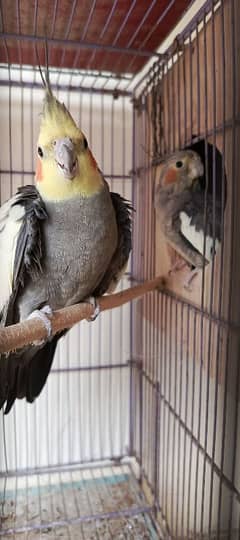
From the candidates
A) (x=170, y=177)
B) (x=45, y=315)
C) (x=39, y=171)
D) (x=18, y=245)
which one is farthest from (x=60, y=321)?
(x=170, y=177)

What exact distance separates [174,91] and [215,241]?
0.36 m

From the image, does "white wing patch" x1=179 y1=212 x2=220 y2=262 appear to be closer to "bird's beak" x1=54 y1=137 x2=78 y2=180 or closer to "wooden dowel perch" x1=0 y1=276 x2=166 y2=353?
"wooden dowel perch" x1=0 y1=276 x2=166 y2=353

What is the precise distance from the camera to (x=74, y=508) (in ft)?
2.74

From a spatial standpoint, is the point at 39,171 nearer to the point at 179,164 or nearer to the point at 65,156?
the point at 65,156

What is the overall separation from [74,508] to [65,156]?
0.70 metres

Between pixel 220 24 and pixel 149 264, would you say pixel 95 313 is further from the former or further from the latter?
pixel 220 24

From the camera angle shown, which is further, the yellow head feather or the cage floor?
the cage floor

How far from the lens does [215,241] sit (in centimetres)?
70

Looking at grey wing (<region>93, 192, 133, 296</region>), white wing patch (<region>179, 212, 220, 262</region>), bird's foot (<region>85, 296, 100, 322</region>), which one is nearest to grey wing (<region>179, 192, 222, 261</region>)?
white wing patch (<region>179, 212, 220, 262</region>)

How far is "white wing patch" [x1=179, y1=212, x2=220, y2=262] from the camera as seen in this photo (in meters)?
0.72

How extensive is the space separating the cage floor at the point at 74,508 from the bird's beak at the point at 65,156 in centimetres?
60

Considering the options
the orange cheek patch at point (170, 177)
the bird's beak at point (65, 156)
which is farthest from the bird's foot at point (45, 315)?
the orange cheek patch at point (170, 177)

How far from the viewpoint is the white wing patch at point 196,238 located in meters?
0.72

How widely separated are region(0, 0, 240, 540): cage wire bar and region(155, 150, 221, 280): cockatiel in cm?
3
